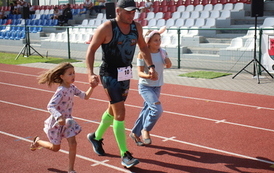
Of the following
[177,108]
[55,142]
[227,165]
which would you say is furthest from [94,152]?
[177,108]

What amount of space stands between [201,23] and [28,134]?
602 inches

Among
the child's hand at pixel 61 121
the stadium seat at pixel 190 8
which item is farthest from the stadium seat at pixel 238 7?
the child's hand at pixel 61 121

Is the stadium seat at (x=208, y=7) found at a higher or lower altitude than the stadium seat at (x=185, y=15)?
higher

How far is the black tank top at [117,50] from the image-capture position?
512cm

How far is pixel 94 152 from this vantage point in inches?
233

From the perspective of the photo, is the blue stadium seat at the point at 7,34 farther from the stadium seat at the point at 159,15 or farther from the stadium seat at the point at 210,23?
the stadium seat at the point at 210,23

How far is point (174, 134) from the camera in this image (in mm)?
6820

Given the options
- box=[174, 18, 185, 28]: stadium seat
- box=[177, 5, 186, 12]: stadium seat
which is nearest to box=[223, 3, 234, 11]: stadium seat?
box=[174, 18, 185, 28]: stadium seat

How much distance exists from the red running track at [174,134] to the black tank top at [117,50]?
1320mm

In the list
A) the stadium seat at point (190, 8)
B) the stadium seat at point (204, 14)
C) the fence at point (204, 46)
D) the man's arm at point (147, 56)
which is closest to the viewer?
the man's arm at point (147, 56)

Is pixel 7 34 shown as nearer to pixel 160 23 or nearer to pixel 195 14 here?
pixel 160 23

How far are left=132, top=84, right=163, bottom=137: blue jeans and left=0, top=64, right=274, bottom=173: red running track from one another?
0.33m

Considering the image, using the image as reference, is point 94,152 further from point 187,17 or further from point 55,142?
point 187,17

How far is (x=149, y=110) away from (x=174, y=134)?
964 millimetres
